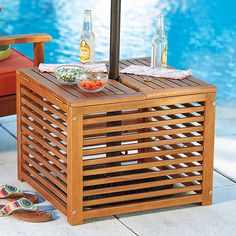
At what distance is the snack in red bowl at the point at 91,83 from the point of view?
3.95 m

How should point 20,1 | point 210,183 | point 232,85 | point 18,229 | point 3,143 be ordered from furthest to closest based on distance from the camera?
point 20,1, point 232,85, point 3,143, point 210,183, point 18,229

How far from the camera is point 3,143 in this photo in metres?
5.10

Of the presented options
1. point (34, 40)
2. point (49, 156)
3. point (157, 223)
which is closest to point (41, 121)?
point (49, 156)

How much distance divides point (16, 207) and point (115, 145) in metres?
0.56

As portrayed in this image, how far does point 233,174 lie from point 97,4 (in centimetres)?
562

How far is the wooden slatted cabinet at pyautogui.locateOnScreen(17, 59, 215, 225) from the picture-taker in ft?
12.8

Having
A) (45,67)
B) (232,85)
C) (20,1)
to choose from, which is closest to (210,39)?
(232,85)

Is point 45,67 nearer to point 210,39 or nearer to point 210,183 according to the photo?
point 210,183

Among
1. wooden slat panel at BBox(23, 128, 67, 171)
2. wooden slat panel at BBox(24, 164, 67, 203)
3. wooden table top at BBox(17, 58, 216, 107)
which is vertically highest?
wooden table top at BBox(17, 58, 216, 107)

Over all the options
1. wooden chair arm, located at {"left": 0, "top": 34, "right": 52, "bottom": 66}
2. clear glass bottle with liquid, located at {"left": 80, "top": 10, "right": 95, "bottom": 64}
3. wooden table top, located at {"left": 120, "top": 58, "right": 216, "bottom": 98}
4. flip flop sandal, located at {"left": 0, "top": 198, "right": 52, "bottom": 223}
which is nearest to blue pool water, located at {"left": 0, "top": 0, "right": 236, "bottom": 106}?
wooden chair arm, located at {"left": 0, "top": 34, "right": 52, "bottom": 66}

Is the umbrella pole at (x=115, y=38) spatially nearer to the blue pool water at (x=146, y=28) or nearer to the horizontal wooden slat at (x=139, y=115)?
the horizontal wooden slat at (x=139, y=115)

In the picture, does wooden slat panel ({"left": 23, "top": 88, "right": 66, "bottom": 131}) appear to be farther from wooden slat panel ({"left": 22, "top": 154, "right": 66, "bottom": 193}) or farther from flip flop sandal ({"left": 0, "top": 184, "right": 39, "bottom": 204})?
flip flop sandal ({"left": 0, "top": 184, "right": 39, "bottom": 204})

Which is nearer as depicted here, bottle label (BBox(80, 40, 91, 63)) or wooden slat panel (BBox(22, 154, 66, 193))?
wooden slat panel (BBox(22, 154, 66, 193))

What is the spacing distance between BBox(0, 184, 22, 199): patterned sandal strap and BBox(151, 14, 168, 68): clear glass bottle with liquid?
3.10 ft
